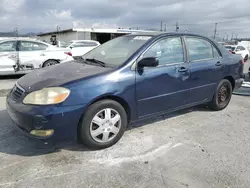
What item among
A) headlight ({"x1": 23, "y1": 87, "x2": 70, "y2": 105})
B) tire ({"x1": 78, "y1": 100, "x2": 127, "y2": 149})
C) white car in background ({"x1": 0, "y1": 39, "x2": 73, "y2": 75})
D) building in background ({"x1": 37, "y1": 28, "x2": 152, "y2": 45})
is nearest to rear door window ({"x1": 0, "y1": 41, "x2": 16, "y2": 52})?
white car in background ({"x1": 0, "y1": 39, "x2": 73, "y2": 75})

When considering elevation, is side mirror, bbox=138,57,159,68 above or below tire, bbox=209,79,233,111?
above

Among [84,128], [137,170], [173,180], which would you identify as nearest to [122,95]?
[84,128]

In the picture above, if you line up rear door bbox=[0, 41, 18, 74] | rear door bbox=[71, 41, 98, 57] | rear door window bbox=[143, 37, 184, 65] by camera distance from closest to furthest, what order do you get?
rear door window bbox=[143, 37, 184, 65], rear door bbox=[0, 41, 18, 74], rear door bbox=[71, 41, 98, 57]

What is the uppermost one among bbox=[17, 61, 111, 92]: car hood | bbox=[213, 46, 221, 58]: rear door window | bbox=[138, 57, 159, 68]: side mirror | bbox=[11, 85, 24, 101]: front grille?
bbox=[213, 46, 221, 58]: rear door window

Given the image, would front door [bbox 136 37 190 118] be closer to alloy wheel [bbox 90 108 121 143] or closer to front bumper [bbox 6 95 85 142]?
alloy wheel [bbox 90 108 121 143]

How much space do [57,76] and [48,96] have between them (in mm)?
453

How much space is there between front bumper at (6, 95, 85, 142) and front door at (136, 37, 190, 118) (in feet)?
3.15

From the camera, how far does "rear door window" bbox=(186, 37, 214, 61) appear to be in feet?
13.0

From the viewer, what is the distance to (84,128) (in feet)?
9.35

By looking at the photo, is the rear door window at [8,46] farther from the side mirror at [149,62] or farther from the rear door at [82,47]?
the side mirror at [149,62]

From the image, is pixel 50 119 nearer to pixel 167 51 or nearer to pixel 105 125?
pixel 105 125

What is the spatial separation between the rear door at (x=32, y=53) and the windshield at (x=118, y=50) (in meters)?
4.75

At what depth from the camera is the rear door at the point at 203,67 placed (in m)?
3.94

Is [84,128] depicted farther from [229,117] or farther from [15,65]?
[15,65]
